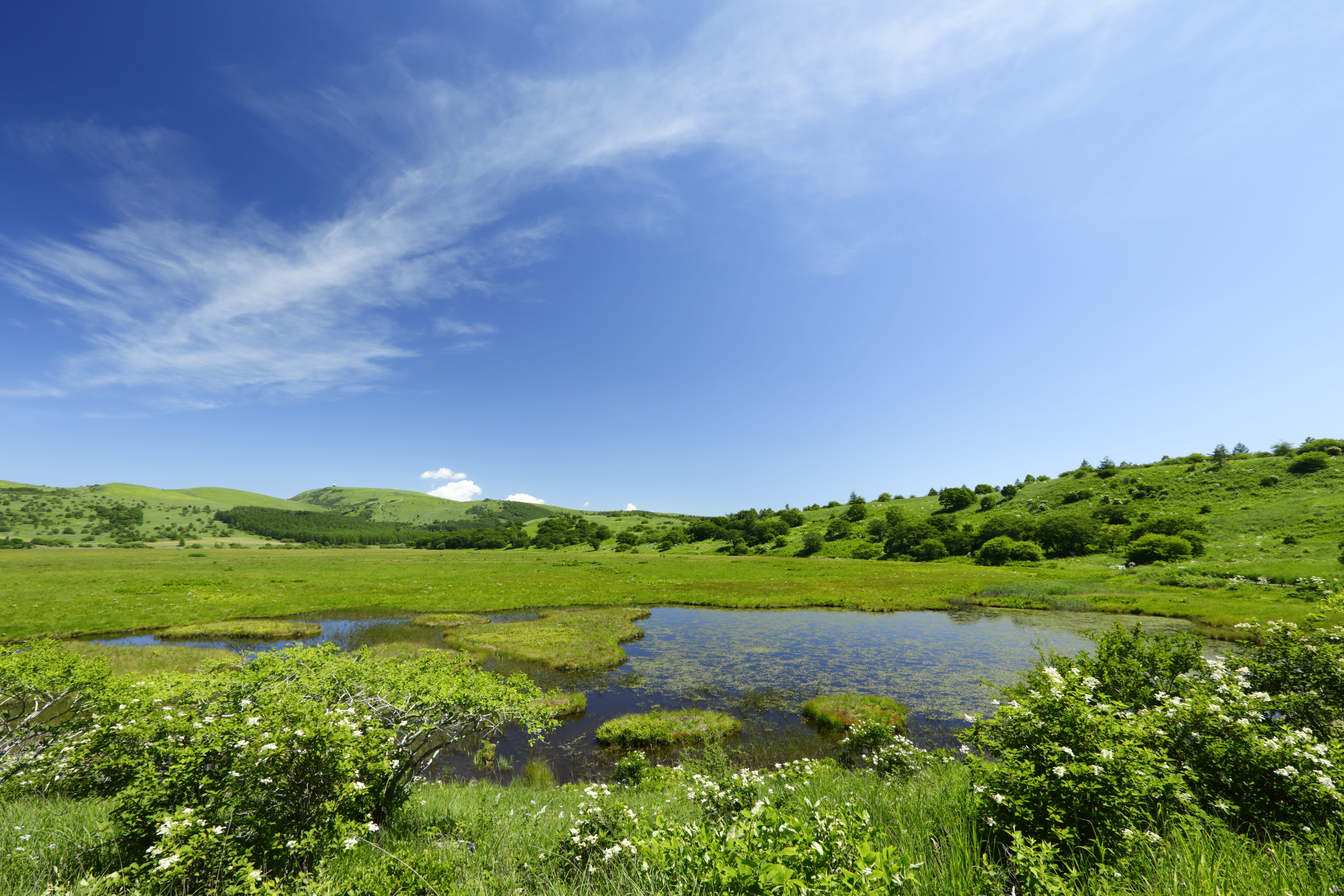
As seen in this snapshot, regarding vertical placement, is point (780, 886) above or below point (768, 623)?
above

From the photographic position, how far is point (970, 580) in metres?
59.5

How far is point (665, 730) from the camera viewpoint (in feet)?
60.0

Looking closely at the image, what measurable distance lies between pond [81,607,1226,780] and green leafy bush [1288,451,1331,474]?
84754 millimetres

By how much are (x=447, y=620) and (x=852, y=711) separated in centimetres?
3305

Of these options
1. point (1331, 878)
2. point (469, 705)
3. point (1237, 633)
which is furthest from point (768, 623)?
point (1331, 878)

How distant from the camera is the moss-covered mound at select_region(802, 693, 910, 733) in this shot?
1886 cm

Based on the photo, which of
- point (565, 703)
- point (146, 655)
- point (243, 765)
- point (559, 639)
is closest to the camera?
point (243, 765)

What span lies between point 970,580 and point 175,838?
70.9m

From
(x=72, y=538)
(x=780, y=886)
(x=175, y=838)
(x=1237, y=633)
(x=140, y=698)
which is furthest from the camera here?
(x=72, y=538)

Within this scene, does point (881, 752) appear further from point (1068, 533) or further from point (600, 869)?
point (1068, 533)

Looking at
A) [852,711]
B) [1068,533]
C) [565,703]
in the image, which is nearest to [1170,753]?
[852,711]

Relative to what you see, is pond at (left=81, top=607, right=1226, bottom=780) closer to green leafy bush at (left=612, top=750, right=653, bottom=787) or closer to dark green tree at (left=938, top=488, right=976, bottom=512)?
green leafy bush at (left=612, top=750, right=653, bottom=787)

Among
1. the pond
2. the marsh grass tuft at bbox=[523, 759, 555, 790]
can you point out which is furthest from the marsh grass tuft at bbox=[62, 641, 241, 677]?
the marsh grass tuft at bbox=[523, 759, 555, 790]

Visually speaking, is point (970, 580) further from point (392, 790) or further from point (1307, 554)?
point (392, 790)
